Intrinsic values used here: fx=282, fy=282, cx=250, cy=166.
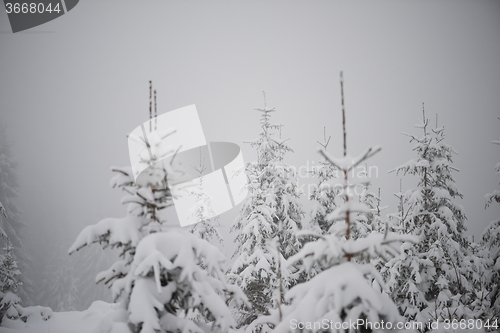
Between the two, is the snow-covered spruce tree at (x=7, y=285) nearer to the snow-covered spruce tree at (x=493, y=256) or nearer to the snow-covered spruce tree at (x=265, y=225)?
the snow-covered spruce tree at (x=265, y=225)

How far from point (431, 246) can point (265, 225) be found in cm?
708

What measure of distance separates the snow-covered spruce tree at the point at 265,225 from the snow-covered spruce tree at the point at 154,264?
27.0 ft

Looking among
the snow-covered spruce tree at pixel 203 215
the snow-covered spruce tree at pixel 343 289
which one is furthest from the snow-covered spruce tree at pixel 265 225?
the snow-covered spruce tree at pixel 343 289

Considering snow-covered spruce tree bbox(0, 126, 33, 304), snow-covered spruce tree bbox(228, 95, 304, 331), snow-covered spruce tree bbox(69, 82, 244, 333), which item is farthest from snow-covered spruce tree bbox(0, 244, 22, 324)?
snow-covered spruce tree bbox(69, 82, 244, 333)

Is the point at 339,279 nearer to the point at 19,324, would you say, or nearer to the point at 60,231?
the point at 19,324

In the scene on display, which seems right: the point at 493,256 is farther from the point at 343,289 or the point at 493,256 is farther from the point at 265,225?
the point at 343,289

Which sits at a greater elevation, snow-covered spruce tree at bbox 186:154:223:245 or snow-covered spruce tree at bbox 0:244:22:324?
snow-covered spruce tree at bbox 186:154:223:245

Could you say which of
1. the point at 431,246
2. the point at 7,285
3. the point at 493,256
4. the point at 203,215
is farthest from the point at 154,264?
the point at 7,285

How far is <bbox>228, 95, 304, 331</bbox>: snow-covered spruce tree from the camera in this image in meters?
13.1

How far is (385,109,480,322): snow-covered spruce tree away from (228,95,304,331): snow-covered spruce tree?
4829 millimetres

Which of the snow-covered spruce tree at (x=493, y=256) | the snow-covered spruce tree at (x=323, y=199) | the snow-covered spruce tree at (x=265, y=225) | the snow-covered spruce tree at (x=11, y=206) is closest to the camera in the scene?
the snow-covered spruce tree at (x=493, y=256)

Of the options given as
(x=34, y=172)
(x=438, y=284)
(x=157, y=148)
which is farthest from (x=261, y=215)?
(x=34, y=172)

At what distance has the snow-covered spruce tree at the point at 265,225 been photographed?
13.1 meters

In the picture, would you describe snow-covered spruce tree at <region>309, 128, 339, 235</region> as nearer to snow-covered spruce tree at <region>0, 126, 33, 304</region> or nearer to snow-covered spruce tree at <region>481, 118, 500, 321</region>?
snow-covered spruce tree at <region>481, 118, 500, 321</region>
